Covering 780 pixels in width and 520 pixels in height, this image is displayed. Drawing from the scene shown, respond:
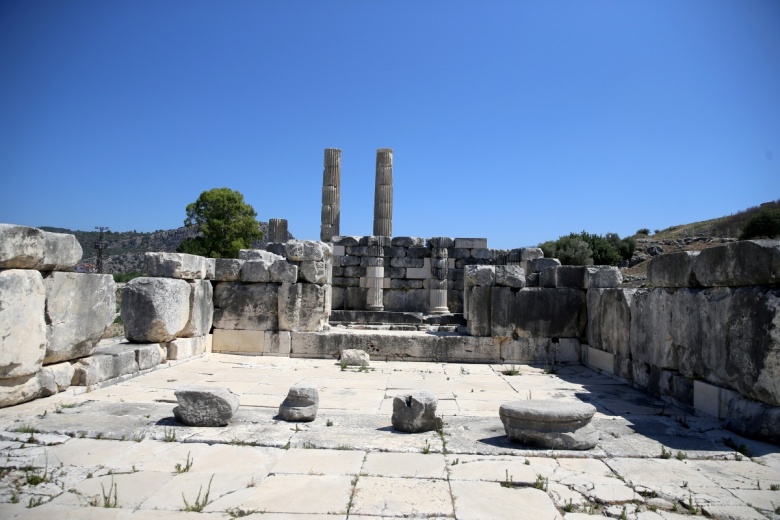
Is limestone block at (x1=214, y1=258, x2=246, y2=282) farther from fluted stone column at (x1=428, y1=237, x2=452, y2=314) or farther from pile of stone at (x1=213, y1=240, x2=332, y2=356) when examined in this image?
fluted stone column at (x1=428, y1=237, x2=452, y2=314)

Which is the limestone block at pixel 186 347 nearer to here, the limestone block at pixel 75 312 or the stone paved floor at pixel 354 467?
the limestone block at pixel 75 312

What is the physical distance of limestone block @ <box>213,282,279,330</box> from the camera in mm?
9922

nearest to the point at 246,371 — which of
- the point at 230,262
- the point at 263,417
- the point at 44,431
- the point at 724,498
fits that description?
the point at 230,262

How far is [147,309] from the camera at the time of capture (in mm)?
7848

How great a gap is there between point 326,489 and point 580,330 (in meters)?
7.08

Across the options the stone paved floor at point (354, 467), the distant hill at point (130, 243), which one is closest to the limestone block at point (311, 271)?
the stone paved floor at point (354, 467)

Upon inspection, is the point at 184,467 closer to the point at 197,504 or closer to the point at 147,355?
the point at 197,504

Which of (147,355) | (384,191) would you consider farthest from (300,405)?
(384,191)

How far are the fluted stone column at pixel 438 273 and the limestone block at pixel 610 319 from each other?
647 cm

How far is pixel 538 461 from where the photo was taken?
4.25m

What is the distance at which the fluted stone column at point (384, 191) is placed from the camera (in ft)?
73.9

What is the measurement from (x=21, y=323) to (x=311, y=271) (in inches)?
206

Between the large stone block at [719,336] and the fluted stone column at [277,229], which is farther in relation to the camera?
the fluted stone column at [277,229]

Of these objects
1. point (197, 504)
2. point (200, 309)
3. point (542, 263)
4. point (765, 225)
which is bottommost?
point (197, 504)
